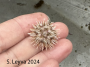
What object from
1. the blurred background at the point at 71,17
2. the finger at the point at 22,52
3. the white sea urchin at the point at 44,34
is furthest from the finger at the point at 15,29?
the blurred background at the point at 71,17

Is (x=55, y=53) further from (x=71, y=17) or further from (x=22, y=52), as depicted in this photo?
(x=71, y=17)

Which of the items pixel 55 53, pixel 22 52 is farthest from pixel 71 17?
pixel 22 52

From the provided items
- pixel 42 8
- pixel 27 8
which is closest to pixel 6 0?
pixel 27 8

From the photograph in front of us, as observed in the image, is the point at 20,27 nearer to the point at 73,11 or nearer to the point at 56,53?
the point at 56,53

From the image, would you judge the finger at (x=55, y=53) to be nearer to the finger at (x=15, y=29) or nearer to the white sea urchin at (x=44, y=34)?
the white sea urchin at (x=44, y=34)

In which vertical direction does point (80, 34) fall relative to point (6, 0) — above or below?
below
